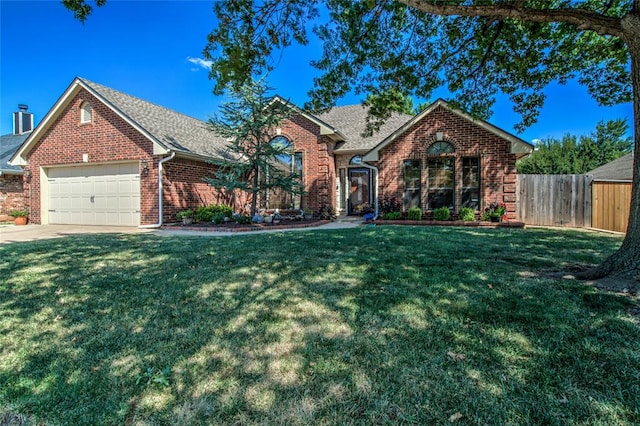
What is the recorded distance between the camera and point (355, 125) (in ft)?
52.8

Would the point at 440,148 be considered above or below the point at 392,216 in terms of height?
above

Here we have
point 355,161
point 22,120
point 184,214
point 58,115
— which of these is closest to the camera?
point 184,214

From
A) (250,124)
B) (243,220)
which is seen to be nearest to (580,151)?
(250,124)

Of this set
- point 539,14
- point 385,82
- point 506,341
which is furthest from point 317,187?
point 506,341

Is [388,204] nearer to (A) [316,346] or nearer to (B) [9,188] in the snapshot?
(A) [316,346]

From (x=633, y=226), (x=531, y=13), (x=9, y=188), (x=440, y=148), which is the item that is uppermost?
(x=531, y=13)

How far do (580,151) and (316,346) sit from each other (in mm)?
35289

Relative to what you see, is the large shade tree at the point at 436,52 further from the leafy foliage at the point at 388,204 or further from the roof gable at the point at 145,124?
the roof gable at the point at 145,124

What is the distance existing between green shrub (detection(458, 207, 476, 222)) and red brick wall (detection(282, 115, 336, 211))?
5346 millimetres

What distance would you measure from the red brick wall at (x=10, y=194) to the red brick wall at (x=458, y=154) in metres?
16.7

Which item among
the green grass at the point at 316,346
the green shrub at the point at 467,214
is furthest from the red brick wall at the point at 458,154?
the green grass at the point at 316,346

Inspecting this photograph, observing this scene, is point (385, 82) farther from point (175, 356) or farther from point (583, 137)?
point (583, 137)

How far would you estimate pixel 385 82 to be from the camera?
7965mm

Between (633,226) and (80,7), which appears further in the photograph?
(80,7)
